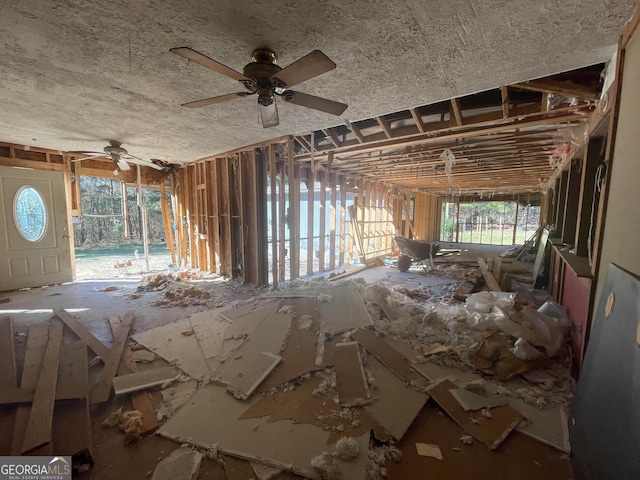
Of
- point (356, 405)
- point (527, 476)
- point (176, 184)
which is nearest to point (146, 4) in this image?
point (356, 405)

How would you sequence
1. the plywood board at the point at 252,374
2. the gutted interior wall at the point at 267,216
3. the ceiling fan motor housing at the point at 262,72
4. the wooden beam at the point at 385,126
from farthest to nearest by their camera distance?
the gutted interior wall at the point at 267,216, the wooden beam at the point at 385,126, the plywood board at the point at 252,374, the ceiling fan motor housing at the point at 262,72

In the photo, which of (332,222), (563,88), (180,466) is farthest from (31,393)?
(332,222)

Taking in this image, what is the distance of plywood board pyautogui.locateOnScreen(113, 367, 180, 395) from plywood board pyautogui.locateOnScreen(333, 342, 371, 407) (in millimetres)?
1604

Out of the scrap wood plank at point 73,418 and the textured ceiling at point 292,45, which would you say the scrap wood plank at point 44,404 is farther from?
the textured ceiling at point 292,45

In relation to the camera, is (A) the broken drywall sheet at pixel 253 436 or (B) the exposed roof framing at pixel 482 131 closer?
(A) the broken drywall sheet at pixel 253 436

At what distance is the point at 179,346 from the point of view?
10.0ft

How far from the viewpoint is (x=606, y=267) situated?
186cm

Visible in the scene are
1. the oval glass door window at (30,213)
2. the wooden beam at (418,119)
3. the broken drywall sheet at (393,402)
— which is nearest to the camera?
the broken drywall sheet at (393,402)

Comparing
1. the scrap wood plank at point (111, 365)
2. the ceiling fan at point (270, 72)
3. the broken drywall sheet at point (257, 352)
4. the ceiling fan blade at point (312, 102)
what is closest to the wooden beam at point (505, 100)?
the ceiling fan blade at point (312, 102)

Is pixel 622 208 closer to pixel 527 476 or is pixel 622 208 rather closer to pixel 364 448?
pixel 527 476

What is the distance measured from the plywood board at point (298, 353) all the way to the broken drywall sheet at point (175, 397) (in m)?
0.65

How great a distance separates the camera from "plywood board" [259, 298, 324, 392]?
7.86 ft

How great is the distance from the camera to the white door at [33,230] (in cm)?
514

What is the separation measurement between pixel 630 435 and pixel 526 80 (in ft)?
9.18
